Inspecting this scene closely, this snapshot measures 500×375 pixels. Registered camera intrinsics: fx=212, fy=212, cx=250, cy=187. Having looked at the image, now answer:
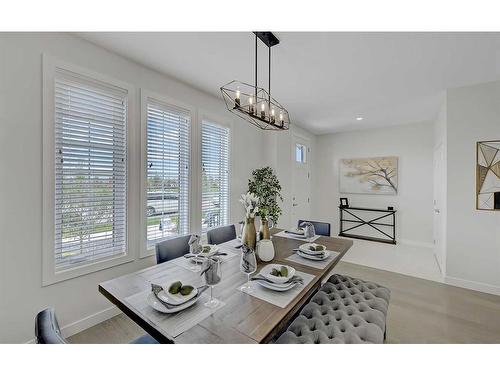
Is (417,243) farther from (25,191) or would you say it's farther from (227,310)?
(25,191)

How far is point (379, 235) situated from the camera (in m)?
5.05

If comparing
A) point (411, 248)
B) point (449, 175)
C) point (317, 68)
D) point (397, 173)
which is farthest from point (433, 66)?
point (411, 248)

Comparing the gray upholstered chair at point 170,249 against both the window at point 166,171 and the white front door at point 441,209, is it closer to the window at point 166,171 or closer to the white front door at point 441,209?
the window at point 166,171

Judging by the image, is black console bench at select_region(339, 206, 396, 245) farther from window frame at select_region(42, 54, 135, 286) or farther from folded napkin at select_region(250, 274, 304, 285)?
window frame at select_region(42, 54, 135, 286)

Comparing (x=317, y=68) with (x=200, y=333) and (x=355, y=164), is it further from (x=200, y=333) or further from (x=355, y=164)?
(x=355, y=164)

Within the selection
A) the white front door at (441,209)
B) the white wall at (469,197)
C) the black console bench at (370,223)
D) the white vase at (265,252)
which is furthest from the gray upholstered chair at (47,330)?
the black console bench at (370,223)

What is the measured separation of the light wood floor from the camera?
1851 mm

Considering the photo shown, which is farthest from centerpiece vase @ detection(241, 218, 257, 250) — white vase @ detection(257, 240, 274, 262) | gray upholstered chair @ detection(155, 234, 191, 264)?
gray upholstered chair @ detection(155, 234, 191, 264)

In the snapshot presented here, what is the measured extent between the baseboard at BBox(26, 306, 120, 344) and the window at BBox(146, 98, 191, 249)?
69 centimetres

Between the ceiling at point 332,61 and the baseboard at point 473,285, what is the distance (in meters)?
2.53

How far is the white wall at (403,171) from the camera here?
450 cm

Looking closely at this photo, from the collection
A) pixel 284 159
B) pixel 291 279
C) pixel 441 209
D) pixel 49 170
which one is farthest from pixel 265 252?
pixel 441 209

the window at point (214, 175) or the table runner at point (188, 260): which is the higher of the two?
the window at point (214, 175)
